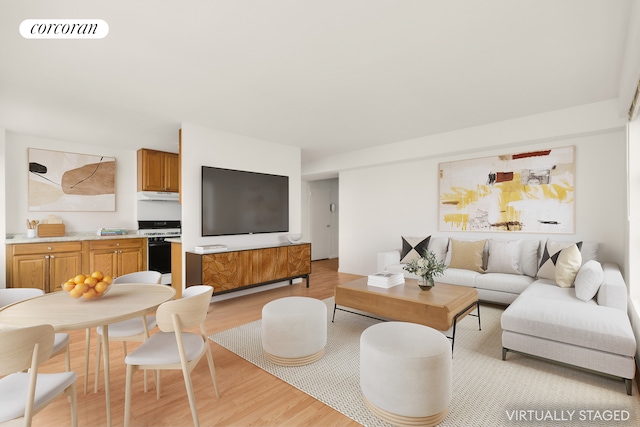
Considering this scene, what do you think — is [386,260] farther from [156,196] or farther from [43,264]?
[43,264]

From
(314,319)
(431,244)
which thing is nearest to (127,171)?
(314,319)

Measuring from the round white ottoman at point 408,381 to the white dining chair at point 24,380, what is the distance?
1660 mm

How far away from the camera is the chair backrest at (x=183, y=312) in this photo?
1758mm

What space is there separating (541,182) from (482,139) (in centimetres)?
97

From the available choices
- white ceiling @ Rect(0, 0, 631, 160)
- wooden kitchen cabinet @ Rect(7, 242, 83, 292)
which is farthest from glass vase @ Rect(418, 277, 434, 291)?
wooden kitchen cabinet @ Rect(7, 242, 83, 292)

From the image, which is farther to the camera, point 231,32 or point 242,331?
point 242,331

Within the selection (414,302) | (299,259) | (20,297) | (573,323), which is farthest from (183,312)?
(299,259)

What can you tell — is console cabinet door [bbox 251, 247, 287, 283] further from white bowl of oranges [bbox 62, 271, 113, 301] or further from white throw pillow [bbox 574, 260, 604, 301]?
white throw pillow [bbox 574, 260, 604, 301]

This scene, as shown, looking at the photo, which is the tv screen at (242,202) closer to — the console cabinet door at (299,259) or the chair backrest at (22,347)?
the console cabinet door at (299,259)

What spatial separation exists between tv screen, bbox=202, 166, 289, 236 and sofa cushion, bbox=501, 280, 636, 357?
11.6ft

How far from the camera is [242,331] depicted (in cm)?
321

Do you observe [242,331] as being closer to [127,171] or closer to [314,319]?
[314,319]

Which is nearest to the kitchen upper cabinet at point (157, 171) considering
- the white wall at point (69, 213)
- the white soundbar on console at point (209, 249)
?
the white wall at point (69, 213)

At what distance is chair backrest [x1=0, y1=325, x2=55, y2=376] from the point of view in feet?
4.14
